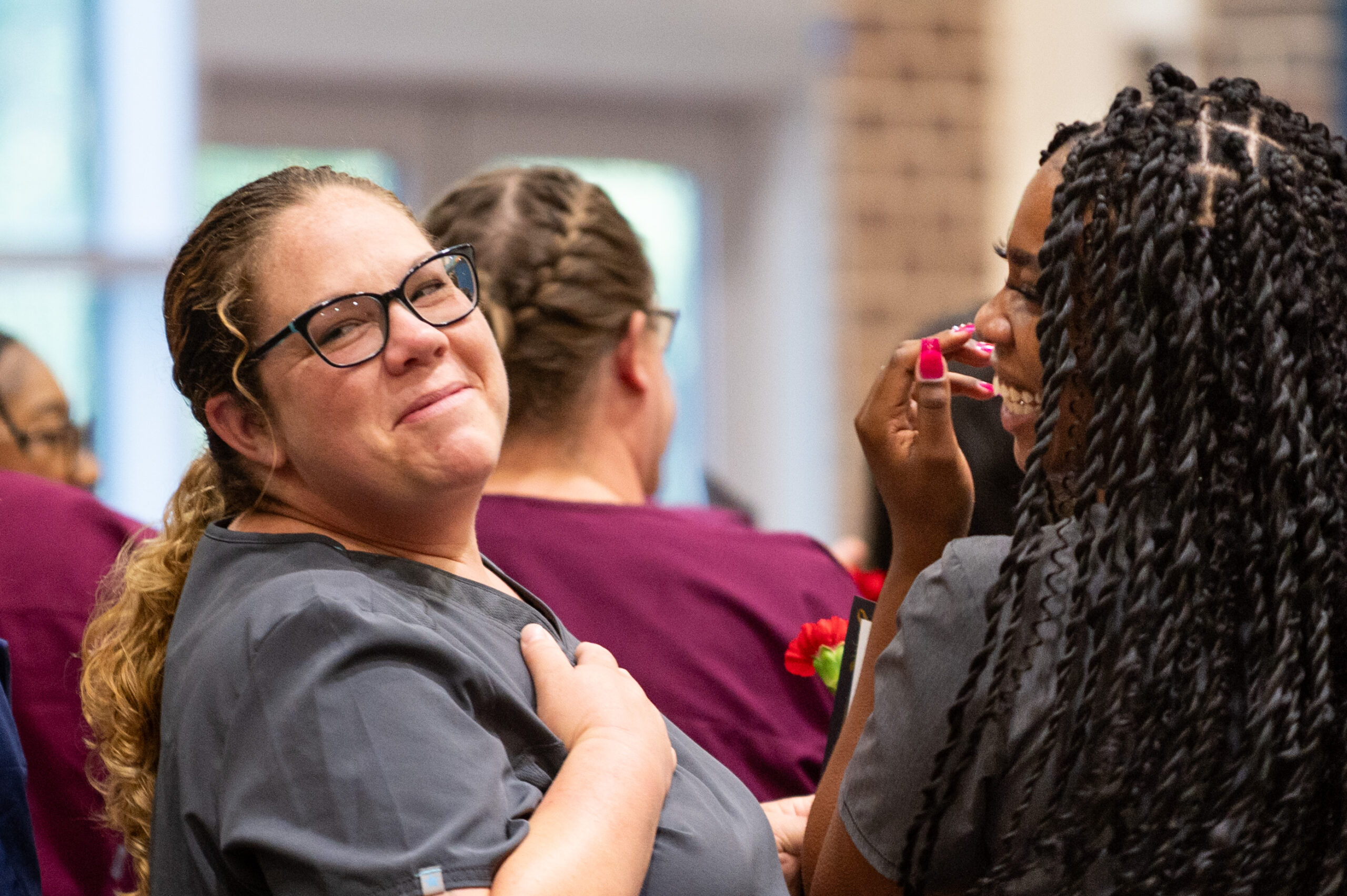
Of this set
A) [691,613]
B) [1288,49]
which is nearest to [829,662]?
[691,613]

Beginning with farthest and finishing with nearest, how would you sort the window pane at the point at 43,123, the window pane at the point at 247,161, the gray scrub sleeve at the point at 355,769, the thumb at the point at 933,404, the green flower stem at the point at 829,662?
the window pane at the point at 247,161, the window pane at the point at 43,123, the green flower stem at the point at 829,662, the thumb at the point at 933,404, the gray scrub sleeve at the point at 355,769

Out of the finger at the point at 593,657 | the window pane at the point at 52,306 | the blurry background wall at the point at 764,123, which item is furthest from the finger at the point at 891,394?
the window pane at the point at 52,306

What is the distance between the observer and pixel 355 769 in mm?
998

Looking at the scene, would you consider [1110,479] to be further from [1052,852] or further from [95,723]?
[95,723]

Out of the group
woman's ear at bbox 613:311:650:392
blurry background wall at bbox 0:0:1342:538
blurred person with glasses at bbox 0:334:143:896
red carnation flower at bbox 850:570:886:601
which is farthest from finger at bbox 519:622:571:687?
blurry background wall at bbox 0:0:1342:538

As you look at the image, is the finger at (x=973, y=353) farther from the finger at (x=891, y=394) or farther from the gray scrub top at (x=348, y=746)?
the gray scrub top at (x=348, y=746)

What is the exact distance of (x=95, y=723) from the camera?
49.3 inches

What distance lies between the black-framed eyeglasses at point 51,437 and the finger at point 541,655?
3.55ft

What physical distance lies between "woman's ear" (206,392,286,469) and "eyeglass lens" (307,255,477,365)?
0.10 meters

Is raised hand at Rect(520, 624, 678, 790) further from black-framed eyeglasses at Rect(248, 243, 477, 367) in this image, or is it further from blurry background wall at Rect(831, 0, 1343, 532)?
blurry background wall at Rect(831, 0, 1343, 532)

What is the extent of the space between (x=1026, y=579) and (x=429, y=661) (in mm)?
476

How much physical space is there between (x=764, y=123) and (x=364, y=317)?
3508 mm

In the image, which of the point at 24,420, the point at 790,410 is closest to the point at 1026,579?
the point at 24,420

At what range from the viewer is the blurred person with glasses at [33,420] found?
1.99 metres
